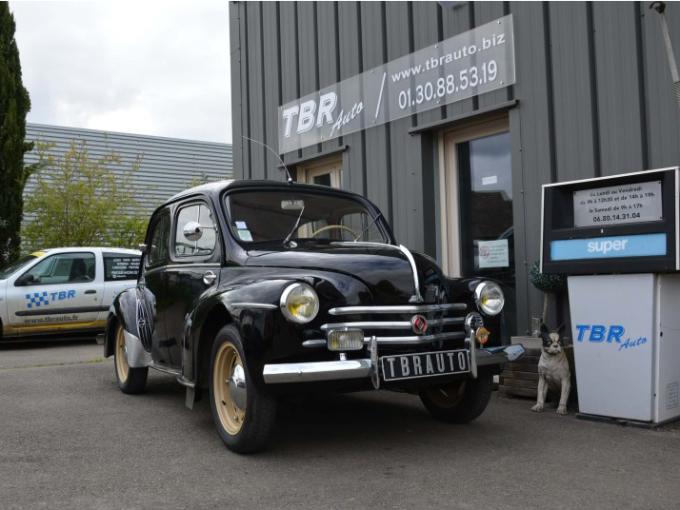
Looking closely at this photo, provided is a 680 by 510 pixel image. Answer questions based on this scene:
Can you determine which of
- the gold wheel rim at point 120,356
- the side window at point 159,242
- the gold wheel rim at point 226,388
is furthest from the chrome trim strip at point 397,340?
the gold wheel rim at point 120,356

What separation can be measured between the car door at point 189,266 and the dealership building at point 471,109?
3308mm

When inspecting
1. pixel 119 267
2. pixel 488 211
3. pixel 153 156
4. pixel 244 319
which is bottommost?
pixel 244 319

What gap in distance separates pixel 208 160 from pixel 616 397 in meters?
22.2

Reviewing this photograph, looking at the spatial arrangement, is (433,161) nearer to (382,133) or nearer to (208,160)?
(382,133)

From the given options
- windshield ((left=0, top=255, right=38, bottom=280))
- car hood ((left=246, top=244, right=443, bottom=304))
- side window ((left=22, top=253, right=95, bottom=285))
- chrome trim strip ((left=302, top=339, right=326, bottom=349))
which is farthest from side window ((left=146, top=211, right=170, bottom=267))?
windshield ((left=0, top=255, right=38, bottom=280))

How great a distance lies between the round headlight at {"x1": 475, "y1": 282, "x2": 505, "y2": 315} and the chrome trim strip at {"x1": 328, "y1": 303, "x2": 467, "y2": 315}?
0.73 feet

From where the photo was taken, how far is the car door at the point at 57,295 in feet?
36.6

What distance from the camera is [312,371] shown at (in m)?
3.94

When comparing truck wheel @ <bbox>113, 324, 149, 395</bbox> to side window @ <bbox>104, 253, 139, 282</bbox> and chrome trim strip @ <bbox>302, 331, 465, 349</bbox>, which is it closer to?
chrome trim strip @ <bbox>302, 331, 465, 349</bbox>

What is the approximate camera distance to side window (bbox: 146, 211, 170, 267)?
19.7ft

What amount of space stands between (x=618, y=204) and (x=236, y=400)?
122 inches

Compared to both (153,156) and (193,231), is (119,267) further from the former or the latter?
(153,156)

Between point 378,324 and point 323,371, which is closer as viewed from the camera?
point 323,371

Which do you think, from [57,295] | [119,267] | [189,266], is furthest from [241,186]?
[119,267]
